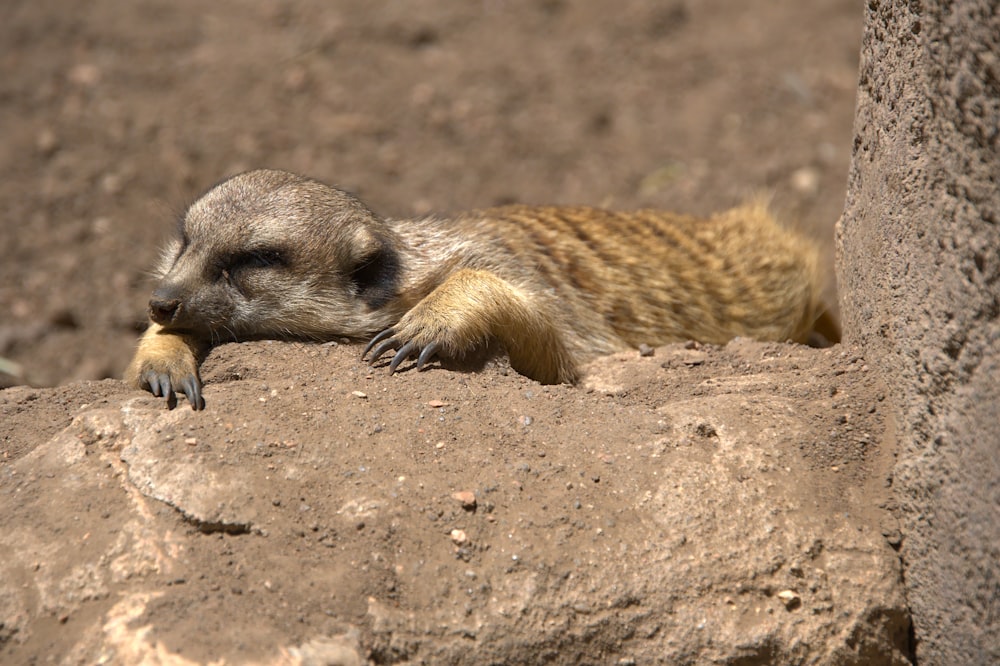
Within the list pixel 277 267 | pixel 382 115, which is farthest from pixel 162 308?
pixel 382 115

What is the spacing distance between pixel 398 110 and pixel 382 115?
0.11 m

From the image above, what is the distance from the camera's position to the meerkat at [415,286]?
2.88 m

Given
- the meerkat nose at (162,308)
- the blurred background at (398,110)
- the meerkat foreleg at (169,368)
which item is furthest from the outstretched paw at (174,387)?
the blurred background at (398,110)

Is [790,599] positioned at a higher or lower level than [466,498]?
lower

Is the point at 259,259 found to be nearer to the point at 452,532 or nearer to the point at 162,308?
the point at 162,308

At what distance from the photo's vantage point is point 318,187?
3.25m

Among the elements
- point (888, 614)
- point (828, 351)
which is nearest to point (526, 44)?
point (828, 351)

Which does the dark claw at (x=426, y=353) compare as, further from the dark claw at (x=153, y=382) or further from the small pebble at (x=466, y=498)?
the dark claw at (x=153, y=382)

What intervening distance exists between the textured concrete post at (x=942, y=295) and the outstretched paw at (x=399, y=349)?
1.18 meters

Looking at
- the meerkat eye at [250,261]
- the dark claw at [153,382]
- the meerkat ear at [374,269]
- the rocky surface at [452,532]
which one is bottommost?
the rocky surface at [452,532]

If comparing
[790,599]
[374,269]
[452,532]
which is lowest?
[790,599]

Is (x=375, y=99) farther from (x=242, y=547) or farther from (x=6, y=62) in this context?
(x=242, y=547)

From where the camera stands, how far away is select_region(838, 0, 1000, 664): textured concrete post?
1920mm

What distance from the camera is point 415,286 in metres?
3.19
